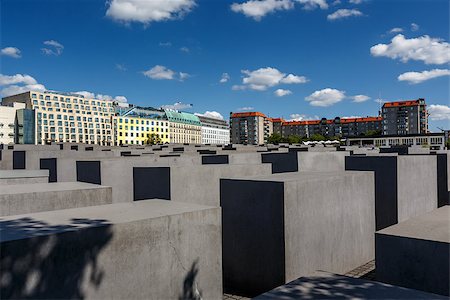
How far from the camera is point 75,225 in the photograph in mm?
3916

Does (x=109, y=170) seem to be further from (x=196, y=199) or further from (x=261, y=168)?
(x=261, y=168)

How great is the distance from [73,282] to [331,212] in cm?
463

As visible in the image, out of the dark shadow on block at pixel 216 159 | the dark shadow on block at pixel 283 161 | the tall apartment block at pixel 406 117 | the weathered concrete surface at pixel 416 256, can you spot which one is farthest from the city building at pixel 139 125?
the weathered concrete surface at pixel 416 256

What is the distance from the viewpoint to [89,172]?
9969mm

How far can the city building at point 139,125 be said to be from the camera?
335 feet

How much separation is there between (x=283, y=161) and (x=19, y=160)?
1153cm

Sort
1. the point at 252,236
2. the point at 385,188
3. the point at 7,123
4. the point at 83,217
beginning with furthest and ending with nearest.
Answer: the point at 7,123 → the point at 385,188 → the point at 252,236 → the point at 83,217

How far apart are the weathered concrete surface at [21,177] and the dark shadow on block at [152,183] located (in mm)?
2431

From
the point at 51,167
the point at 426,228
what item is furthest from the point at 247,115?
the point at 426,228

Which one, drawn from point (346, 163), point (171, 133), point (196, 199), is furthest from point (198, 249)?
point (171, 133)

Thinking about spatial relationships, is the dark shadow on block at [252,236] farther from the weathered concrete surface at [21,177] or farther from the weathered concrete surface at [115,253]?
the weathered concrete surface at [21,177]

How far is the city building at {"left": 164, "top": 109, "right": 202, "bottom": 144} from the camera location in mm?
117250

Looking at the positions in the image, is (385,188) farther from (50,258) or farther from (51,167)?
(51,167)

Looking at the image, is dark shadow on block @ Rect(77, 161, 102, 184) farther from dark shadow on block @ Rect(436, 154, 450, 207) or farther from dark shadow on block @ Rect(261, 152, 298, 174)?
dark shadow on block @ Rect(436, 154, 450, 207)
